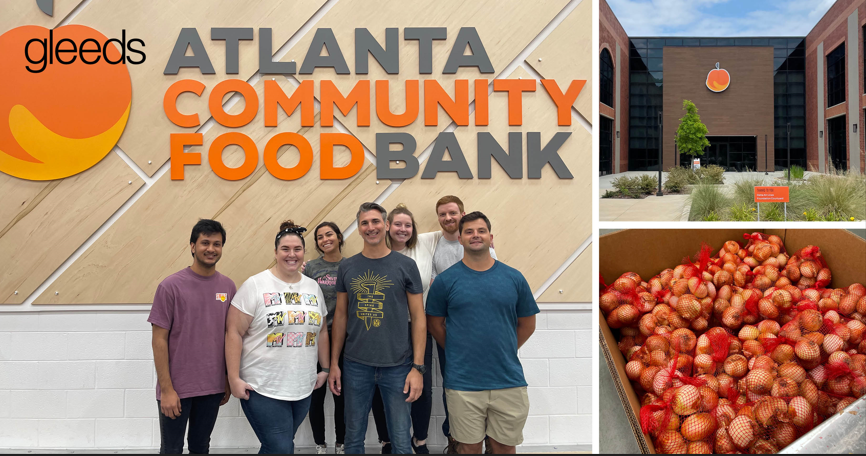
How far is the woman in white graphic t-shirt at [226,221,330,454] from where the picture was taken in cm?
264

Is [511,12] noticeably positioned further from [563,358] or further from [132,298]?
[132,298]

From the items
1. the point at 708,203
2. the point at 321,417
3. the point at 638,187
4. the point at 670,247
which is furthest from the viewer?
the point at 638,187

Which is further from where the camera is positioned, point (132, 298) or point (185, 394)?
point (132, 298)

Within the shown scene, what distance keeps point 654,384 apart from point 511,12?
284 cm

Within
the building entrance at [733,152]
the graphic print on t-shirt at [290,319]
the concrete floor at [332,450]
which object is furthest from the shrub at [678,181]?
the building entrance at [733,152]

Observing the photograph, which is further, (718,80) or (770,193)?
(718,80)

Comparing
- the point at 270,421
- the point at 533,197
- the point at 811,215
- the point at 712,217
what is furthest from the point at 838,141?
the point at 270,421

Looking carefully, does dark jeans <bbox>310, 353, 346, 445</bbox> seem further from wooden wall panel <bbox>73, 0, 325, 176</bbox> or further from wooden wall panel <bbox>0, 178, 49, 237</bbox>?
wooden wall panel <bbox>0, 178, 49, 237</bbox>

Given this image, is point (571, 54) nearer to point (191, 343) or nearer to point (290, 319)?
point (290, 319)

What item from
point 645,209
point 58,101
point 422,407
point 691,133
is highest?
point 691,133

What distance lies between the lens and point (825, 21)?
70.9 ft

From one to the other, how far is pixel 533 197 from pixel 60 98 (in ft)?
11.9

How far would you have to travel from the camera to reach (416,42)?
3.82 meters

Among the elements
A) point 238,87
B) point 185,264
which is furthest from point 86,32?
point 185,264
